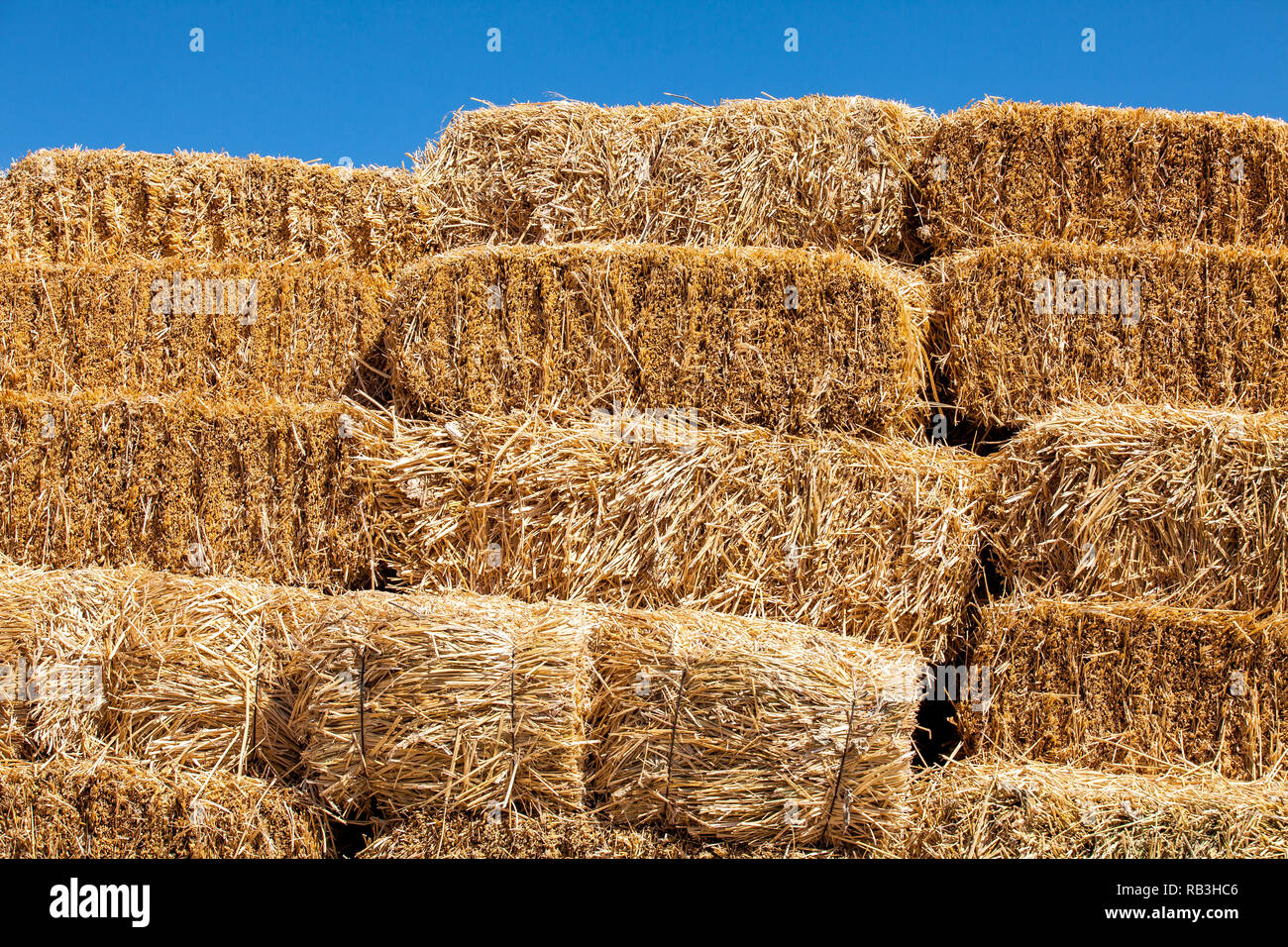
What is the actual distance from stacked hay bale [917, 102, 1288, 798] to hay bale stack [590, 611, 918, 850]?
60cm

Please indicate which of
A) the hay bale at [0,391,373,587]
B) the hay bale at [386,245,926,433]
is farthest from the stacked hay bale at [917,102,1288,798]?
the hay bale at [0,391,373,587]

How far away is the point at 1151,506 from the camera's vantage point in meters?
3.39

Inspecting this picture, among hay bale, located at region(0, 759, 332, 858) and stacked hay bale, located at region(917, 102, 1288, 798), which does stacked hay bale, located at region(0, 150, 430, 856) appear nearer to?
hay bale, located at region(0, 759, 332, 858)

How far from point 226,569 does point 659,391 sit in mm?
1991

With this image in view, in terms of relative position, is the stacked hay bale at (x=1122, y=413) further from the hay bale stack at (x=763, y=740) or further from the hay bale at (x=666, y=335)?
the hay bale stack at (x=763, y=740)

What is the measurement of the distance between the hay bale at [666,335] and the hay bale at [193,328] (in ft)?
1.63

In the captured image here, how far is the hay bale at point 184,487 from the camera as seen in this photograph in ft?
12.1

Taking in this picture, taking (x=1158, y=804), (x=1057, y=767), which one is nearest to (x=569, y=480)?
(x=1057, y=767)

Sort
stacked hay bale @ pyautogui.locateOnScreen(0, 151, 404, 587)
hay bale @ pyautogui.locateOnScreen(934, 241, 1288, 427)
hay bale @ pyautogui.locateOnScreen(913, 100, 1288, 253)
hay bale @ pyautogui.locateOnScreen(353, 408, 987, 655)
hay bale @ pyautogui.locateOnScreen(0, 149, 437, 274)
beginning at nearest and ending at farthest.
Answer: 1. hay bale @ pyautogui.locateOnScreen(353, 408, 987, 655)
2. hay bale @ pyautogui.locateOnScreen(934, 241, 1288, 427)
3. stacked hay bale @ pyautogui.locateOnScreen(0, 151, 404, 587)
4. hay bale @ pyautogui.locateOnScreen(913, 100, 1288, 253)
5. hay bale @ pyautogui.locateOnScreen(0, 149, 437, 274)

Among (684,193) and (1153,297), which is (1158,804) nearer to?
(1153,297)

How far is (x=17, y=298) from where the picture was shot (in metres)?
4.12

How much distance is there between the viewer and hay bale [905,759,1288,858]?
2979 millimetres

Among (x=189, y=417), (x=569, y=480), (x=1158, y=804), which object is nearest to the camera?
(x=1158, y=804)

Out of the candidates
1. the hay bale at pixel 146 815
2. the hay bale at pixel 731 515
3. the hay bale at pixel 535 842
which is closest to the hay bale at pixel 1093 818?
the hay bale at pixel 535 842
